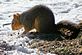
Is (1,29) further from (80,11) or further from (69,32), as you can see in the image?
(80,11)

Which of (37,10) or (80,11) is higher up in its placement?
(37,10)

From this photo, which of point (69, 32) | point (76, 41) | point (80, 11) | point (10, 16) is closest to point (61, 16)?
point (80, 11)

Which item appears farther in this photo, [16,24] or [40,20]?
[16,24]

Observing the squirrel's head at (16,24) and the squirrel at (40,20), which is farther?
the squirrel's head at (16,24)

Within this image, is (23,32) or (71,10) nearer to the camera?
(23,32)

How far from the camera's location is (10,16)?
11.1 m

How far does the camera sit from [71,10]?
1159cm

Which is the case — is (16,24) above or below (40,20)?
below

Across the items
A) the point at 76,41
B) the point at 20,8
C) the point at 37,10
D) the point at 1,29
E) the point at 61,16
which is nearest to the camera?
the point at 76,41

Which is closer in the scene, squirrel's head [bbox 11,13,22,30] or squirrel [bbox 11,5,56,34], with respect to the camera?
squirrel [bbox 11,5,56,34]

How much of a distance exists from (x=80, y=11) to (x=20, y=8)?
2.33 m

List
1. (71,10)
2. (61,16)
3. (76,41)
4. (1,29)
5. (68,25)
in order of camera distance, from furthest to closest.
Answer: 1. (71,10)
2. (61,16)
3. (1,29)
4. (68,25)
5. (76,41)

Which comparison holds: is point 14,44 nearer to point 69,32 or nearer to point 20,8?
point 69,32

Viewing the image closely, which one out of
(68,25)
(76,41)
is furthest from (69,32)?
(76,41)
